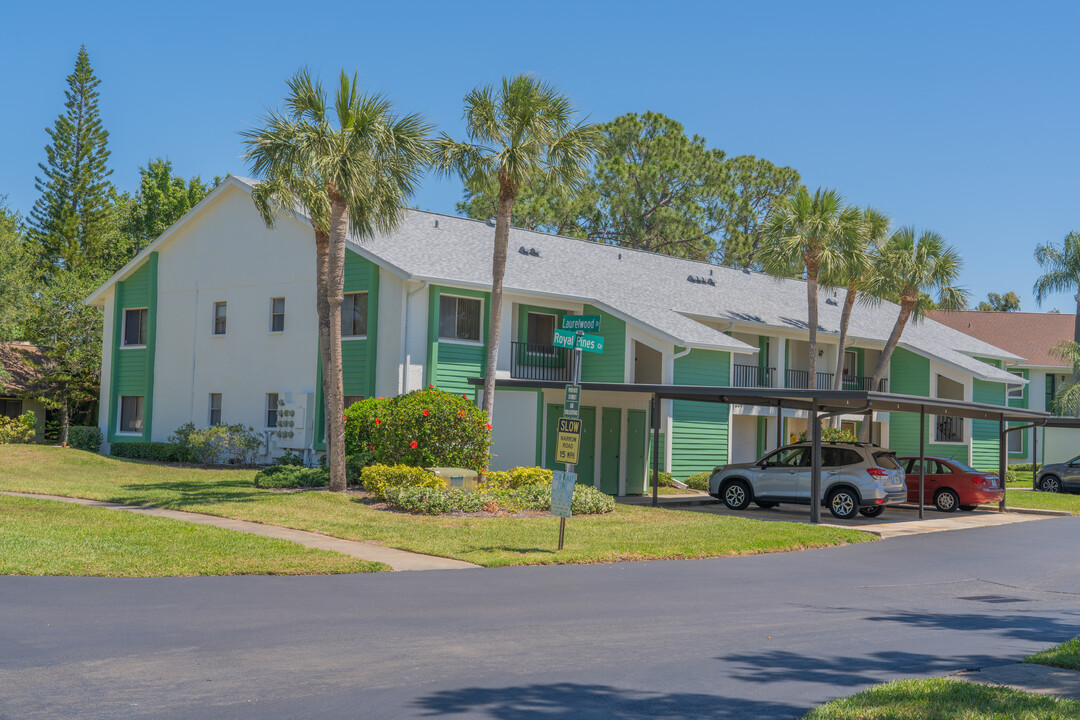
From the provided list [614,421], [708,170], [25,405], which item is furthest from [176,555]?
[708,170]

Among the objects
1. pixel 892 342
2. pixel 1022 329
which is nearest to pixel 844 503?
pixel 892 342

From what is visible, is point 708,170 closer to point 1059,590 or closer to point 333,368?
point 333,368

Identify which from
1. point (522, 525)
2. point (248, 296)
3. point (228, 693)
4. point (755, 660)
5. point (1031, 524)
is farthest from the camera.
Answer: point (248, 296)

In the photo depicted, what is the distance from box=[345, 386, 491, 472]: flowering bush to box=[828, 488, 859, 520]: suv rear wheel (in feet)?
25.2

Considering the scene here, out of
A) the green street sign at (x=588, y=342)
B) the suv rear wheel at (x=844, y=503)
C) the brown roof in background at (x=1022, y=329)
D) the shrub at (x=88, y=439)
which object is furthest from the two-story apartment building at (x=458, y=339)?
the brown roof in background at (x=1022, y=329)

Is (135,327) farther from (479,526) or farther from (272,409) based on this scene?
(479,526)

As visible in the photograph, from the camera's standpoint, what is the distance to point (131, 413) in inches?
1375

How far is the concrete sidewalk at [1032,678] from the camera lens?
7148 mm

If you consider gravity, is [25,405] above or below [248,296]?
below

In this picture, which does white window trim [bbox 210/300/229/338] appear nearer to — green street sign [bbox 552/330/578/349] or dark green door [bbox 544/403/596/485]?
dark green door [bbox 544/403/596/485]

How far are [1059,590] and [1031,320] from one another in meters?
43.7

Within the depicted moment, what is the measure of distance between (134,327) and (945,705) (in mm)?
32932

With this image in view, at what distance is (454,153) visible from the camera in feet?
72.6

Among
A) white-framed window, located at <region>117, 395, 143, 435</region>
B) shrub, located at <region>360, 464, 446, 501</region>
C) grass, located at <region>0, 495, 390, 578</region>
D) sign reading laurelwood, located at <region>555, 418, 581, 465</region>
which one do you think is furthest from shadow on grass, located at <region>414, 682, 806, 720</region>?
white-framed window, located at <region>117, 395, 143, 435</region>
